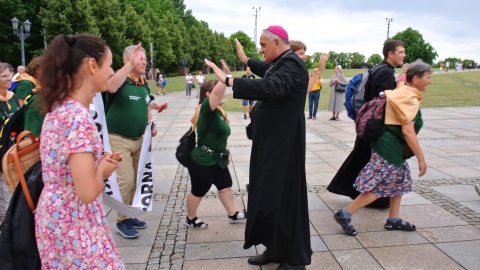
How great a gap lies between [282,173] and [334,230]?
4.96 feet

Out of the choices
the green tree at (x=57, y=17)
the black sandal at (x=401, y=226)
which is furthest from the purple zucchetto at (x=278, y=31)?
the green tree at (x=57, y=17)

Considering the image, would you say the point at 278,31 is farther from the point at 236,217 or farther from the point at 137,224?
the point at 137,224

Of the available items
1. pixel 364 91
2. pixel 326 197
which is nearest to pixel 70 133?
pixel 364 91

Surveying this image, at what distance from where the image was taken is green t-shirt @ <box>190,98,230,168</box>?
3838 mm

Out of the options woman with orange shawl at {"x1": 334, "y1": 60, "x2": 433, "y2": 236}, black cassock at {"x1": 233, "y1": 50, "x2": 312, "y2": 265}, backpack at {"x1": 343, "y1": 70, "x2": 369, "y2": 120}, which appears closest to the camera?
black cassock at {"x1": 233, "y1": 50, "x2": 312, "y2": 265}

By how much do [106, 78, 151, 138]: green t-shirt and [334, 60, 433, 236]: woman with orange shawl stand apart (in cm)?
235

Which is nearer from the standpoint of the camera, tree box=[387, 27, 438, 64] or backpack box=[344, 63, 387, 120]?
backpack box=[344, 63, 387, 120]

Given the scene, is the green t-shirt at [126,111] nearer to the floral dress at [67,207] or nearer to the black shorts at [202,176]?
the black shorts at [202,176]

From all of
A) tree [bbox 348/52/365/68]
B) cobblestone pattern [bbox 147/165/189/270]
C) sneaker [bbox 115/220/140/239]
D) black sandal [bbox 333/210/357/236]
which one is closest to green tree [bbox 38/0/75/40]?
cobblestone pattern [bbox 147/165/189/270]

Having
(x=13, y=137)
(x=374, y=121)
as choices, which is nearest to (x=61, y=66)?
(x=13, y=137)

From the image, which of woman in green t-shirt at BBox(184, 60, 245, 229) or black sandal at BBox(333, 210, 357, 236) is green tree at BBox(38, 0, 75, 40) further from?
black sandal at BBox(333, 210, 357, 236)

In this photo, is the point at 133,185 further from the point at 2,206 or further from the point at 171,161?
the point at 171,161

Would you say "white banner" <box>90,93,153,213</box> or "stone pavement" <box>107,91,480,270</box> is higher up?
"white banner" <box>90,93,153,213</box>

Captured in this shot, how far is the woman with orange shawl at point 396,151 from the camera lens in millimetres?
3697
